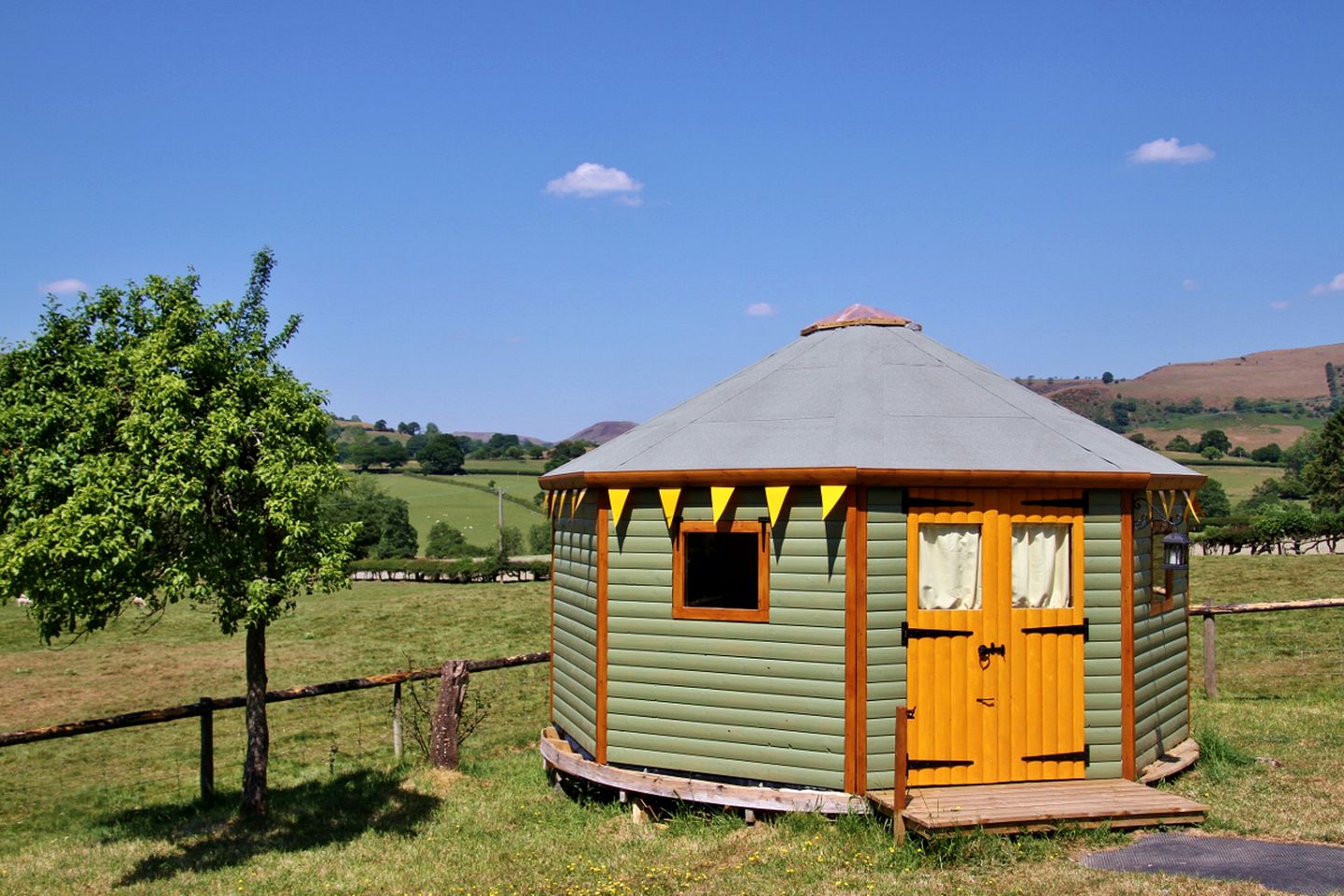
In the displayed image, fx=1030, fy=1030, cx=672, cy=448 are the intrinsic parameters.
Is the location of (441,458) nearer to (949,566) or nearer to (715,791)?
(715,791)

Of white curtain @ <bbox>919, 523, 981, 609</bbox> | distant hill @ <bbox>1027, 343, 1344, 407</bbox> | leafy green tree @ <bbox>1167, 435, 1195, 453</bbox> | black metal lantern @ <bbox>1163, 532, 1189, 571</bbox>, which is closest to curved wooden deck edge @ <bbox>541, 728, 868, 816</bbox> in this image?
white curtain @ <bbox>919, 523, 981, 609</bbox>

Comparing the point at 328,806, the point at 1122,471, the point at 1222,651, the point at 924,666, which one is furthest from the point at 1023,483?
the point at 1222,651

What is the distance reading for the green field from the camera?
224ft

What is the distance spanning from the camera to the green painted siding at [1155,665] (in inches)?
364

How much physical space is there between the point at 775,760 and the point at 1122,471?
387 cm

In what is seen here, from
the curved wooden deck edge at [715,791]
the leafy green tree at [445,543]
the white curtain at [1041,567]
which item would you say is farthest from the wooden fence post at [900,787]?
the leafy green tree at [445,543]

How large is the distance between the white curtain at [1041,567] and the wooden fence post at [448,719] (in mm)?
6147

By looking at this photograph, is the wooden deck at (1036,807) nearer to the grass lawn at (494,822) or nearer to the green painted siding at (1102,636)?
the grass lawn at (494,822)

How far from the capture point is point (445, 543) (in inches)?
2365

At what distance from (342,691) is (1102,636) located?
315 inches

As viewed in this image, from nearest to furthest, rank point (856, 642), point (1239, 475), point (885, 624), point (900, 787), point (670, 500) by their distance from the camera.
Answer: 1. point (900, 787)
2. point (856, 642)
3. point (885, 624)
4. point (670, 500)
5. point (1239, 475)

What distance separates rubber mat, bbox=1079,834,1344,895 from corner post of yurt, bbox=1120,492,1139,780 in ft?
3.86

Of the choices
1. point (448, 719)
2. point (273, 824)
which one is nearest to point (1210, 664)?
point (448, 719)

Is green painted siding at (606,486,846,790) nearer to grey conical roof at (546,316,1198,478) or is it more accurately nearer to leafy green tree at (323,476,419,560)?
grey conical roof at (546,316,1198,478)
